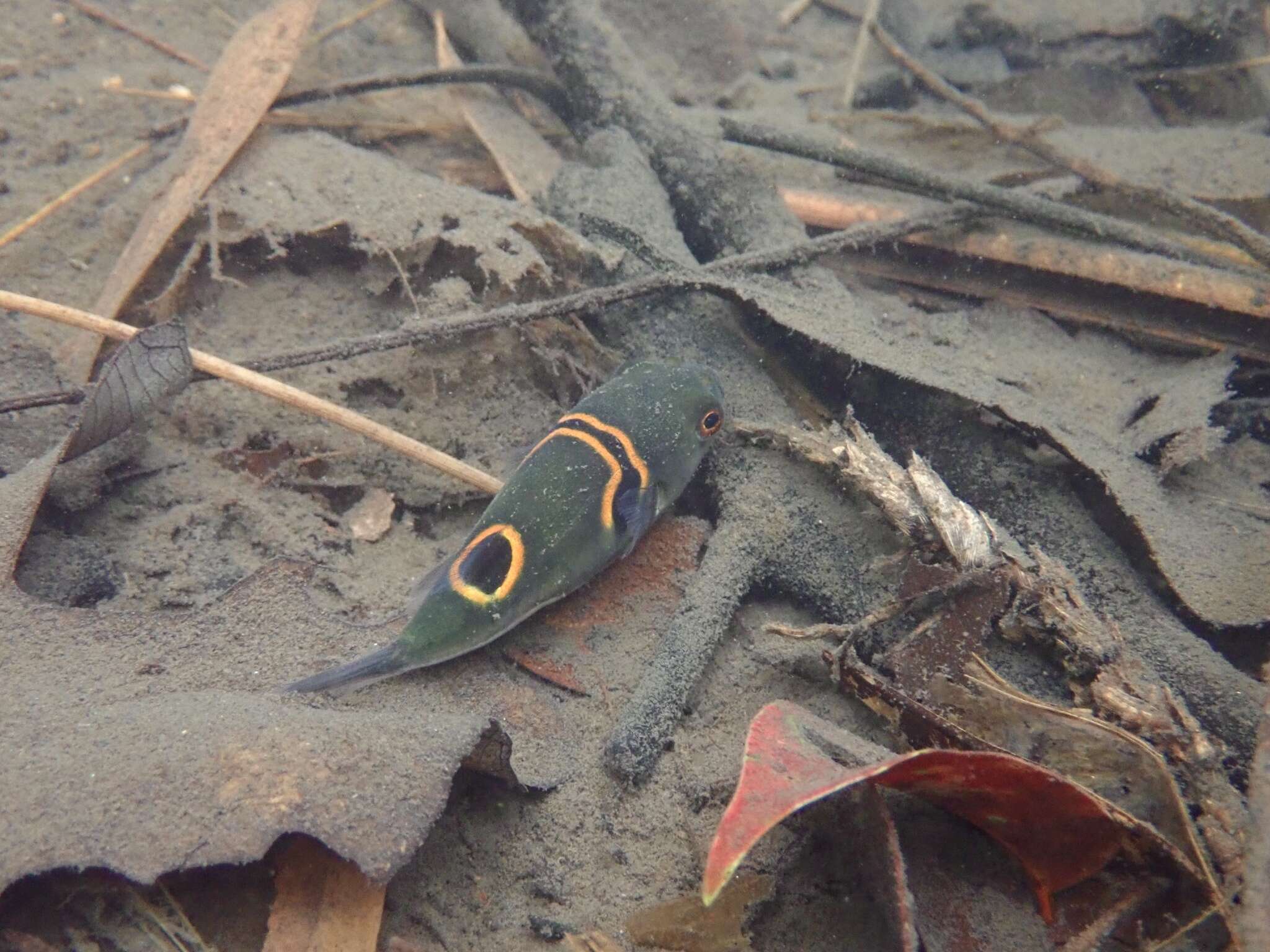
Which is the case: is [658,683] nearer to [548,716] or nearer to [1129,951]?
[548,716]

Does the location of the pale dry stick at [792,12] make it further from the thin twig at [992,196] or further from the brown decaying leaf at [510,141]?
the thin twig at [992,196]

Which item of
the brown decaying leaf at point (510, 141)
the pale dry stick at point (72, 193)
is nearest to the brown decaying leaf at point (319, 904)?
the brown decaying leaf at point (510, 141)

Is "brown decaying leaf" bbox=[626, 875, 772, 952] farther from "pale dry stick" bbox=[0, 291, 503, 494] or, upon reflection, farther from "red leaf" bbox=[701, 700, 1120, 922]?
"pale dry stick" bbox=[0, 291, 503, 494]

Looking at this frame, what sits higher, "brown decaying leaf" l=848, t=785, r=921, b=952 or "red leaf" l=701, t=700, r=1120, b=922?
"red leaf" l=701, t=700, r=1120, b=922

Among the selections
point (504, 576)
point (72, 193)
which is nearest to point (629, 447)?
point (504, 576)

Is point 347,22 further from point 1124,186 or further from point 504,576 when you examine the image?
point 1124,186

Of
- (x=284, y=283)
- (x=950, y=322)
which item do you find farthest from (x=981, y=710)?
(x=284, y=283)

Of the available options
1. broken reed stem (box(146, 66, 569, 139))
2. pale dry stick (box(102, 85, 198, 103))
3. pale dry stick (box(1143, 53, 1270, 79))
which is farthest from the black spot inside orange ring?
pale dry stick (box(1143, 53, 1270, 79))
